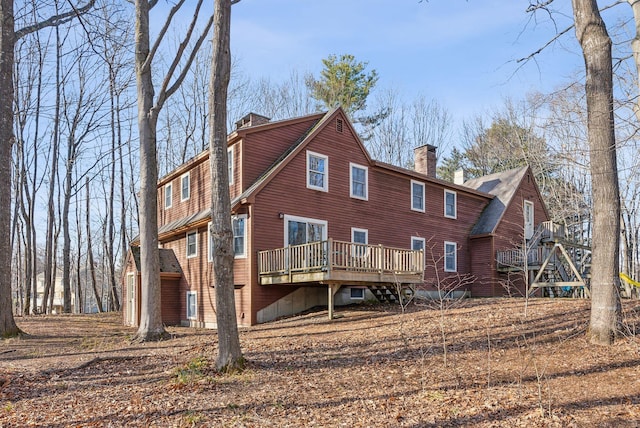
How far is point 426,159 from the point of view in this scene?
22.0 meters

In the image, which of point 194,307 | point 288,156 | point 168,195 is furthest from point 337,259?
point 168,195

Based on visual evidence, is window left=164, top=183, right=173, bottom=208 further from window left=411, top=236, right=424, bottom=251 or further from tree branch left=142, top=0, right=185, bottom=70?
window left=411, top=236, right=424, bottom=251

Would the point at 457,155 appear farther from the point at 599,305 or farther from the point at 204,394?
the point at 204,394

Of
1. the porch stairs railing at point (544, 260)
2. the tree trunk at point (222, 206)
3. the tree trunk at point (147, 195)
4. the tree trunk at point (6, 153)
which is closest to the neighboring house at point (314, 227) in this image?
the porch stairs railing at point (544, 260)

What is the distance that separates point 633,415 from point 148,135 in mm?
11897

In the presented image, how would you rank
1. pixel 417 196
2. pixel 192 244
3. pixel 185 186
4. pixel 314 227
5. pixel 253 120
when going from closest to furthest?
pixel 314 227 → pixel 253 120 → pixel 192 244 → pixel 185 186 → pixel 417 196

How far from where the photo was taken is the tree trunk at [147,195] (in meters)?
12.0

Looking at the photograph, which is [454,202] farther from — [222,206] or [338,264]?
[222,206]

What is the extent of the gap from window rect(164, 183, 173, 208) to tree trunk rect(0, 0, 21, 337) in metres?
7.74

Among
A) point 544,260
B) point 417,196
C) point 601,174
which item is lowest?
point 544,260

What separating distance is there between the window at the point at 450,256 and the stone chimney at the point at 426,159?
11.5ft

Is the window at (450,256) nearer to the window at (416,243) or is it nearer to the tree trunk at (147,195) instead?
the window at (416,243)

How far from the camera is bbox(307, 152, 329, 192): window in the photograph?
1614 centimetres

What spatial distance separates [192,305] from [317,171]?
689 cm
